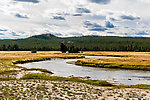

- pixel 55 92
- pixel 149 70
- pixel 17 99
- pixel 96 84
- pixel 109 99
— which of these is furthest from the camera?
pixel 149 70

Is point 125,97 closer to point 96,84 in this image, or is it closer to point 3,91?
point 96,84

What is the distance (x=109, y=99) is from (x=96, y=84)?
9.65 metres

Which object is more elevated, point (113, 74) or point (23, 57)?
point (23, 57)

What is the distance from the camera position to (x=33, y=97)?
2050 cm

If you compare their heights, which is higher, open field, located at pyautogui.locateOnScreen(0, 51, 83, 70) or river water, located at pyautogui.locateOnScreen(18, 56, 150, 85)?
open field, located at pyautogui.locateOnScreen(0, 51, 83, 70)

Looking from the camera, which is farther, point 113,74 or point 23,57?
point 23,57

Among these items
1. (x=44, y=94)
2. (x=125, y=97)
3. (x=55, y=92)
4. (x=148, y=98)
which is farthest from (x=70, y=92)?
(x=148, y=98)

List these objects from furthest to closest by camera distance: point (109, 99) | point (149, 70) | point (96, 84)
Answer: point (149, 70), point (96, 84), point (109, 99)

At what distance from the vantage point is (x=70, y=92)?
78.1 feet

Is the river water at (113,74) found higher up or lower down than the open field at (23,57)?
lower down

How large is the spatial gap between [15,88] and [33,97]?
16.9 feet

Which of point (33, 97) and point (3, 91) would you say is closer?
point (33, 97)

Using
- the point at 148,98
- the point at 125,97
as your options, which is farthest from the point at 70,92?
the point at 148,98

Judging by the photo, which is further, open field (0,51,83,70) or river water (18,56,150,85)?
open field (0,51,83,70)
